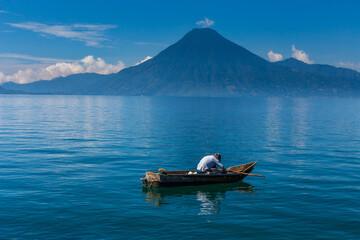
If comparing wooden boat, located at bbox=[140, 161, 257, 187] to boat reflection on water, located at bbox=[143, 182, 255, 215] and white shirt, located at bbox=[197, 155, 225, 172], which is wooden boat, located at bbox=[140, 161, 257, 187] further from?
white shirt, located at bbox=[197, 155, 225, 172]

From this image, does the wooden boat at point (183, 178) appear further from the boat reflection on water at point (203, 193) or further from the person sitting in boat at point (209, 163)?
the person sitting in boat at point (209, 163)

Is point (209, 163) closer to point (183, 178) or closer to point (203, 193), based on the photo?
point (183, 178)

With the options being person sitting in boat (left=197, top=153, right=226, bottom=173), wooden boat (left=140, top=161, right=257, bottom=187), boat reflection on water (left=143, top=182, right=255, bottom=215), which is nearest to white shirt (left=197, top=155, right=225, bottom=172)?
person sitting in boat (left=197, top=153, right=226, bottom=173)

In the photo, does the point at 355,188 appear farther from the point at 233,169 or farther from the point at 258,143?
the point at 258,143

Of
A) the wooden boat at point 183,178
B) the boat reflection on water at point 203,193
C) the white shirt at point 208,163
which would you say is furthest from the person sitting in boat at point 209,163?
the boat reflection on water at point 203,193

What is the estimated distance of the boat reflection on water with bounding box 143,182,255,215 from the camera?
63.3 ft

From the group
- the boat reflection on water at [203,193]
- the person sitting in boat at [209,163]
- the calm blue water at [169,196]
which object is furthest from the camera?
the person sitting in boat at [209,163]

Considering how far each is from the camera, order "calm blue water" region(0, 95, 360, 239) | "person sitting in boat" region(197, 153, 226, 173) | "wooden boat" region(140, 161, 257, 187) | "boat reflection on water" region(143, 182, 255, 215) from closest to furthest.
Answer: "calm blue water" region(0, 95, 360, 239)
"boat reflection on water" region(143, 182, 255, 215)
"wooden boat" region(140, 161, 257, 187)
"person sitting in boat" region(197, 153, 226, 173)

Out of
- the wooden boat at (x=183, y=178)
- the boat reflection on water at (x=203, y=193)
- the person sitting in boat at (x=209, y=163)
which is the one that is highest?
the person sitting in boat at (x=209, y=163)

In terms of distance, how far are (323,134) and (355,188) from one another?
33.0m

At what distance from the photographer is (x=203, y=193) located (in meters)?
21.7

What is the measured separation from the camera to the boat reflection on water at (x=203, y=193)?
19.3 metres

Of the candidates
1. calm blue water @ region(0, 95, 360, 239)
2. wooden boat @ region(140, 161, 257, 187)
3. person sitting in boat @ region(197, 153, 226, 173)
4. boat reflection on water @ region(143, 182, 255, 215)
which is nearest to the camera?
calm blue water @ region(0, 95, 360, 239)

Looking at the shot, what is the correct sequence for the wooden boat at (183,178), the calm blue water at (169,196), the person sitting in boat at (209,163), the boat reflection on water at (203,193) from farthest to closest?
the person sitting in boat at (209,163) < the wooden boat at (183,178) < the boat reflection on water at (203,193) < the calm blue water at (169,196)
